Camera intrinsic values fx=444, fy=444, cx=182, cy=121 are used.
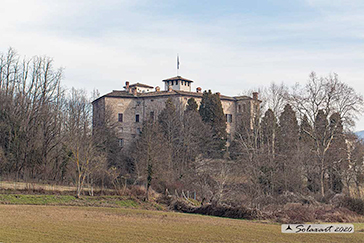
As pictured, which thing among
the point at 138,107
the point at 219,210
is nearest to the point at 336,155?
the point at 219,210

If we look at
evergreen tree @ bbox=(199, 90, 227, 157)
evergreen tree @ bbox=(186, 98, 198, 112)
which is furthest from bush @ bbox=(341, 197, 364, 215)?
evergreen tree @ bbox=(186, 98, 198, 112)

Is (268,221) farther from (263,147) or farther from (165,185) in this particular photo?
(263,147)

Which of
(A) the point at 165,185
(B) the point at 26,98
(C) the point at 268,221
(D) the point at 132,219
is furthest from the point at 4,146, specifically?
(C) the point at 268,221

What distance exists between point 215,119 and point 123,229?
44890mm

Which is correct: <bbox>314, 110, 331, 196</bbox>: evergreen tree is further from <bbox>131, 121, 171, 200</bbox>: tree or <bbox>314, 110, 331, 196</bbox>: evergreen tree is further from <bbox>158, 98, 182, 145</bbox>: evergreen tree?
<bbox>158, 98, 182, 145</bbox>: evergreen tree

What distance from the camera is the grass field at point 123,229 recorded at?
18.6 meters

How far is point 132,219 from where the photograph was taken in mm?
26156

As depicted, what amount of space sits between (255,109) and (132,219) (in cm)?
3202

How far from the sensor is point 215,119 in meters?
65.2

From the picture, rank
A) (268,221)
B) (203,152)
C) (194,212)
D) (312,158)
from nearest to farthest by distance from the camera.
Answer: (268,221), (194,212), (312,158), (203,152)

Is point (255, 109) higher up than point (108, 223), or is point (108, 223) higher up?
point (255, 109)

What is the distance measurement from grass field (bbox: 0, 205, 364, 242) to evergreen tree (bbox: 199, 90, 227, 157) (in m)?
34.0

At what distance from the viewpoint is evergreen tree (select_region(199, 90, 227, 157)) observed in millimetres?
61844

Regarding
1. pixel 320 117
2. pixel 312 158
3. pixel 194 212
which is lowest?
pixel 194 212
